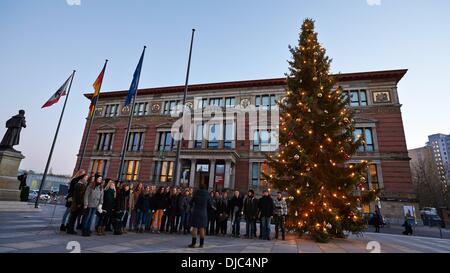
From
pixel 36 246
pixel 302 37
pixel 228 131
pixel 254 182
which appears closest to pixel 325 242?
pixel 36 246

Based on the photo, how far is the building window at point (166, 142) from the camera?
94.2 feet

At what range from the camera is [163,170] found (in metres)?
27.9

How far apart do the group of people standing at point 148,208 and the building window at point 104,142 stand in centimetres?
2460

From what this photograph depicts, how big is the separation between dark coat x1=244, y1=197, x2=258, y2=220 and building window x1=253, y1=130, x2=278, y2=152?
51.1 feet

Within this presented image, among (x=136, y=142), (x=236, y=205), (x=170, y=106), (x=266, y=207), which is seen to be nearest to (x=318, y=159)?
(x=266, y=207)

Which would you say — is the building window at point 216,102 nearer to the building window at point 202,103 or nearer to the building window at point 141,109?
the building window at point 202,103

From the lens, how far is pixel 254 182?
81.0ft

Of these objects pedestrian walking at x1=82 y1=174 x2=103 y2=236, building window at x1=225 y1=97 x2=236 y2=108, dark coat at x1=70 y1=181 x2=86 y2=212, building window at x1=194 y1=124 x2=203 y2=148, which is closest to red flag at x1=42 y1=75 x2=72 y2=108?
dark coat at x1=70 y1=181 x2=86 y2=212

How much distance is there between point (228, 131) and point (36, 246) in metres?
22.6


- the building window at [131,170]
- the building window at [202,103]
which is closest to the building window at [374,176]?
the building window at [202,103]

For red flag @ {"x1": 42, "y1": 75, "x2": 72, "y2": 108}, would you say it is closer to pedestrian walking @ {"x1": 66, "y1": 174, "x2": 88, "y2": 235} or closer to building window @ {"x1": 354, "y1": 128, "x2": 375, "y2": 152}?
pedestrian walking @ {"x1": 66, "y1": 174, "x2": 88, "y2": 235}

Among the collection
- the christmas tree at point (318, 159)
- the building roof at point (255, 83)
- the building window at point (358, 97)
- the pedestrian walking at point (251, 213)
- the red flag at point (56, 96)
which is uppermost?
the building roof at point (255, 83)

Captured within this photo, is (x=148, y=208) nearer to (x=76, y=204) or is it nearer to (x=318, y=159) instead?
(x=76, y=204)

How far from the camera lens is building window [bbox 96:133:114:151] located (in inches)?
1244
